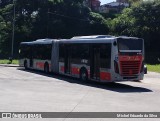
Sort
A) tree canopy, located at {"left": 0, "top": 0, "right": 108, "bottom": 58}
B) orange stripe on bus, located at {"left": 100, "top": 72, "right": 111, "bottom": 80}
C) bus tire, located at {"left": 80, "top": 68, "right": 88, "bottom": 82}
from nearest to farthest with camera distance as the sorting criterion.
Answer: orange stripe on bus, located at {"left": 100, "top": 72, "right": 111, "bottom": 80} → bus tire, located at {"left": 80, "top": 68, "right": 88, "bottom": 82} → tree canopy, located at {"left": 0, "top": 0, "right": 108, "bottom": 58}

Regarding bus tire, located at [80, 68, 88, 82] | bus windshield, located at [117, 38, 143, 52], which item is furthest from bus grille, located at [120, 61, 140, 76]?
bus tire, located at [80, 68, 88, 82]

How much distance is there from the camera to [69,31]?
2618 inches

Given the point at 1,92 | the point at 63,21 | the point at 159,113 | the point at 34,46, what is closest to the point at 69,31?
the point at 63,21

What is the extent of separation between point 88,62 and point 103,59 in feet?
6.63

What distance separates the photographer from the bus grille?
22.8 metres

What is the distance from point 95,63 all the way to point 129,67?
7.63ft

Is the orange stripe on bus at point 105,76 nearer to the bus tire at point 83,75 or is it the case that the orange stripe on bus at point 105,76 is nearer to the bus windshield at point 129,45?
the bus windshield at point 129,45

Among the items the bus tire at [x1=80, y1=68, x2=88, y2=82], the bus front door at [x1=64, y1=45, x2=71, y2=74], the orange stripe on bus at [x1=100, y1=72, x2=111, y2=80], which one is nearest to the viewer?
the orange stripe on bus at [x1=100, y1=72, x2=111, y2=80]

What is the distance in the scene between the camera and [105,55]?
76.3 ft

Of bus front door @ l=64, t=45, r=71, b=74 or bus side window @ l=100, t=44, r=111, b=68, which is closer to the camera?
bus side window @ l=100, t=44, r=111, b=68

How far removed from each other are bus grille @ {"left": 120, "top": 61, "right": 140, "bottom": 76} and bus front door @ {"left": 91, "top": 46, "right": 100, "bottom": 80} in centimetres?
177

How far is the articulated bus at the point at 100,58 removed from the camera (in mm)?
22703

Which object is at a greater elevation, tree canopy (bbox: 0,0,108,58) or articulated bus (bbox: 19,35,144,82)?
tree canopy (bbox: 0,0,108,58)

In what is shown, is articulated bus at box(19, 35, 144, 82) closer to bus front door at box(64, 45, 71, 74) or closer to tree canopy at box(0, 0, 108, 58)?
bus front door at box(64, 45, 71, 74)
